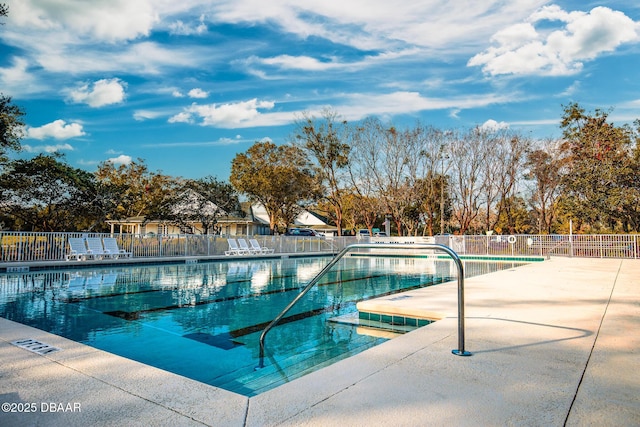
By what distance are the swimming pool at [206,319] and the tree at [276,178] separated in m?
20.1

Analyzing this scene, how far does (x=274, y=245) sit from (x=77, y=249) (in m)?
10.2

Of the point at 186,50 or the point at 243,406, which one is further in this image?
the point at 186,50

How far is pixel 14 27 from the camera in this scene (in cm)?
1906

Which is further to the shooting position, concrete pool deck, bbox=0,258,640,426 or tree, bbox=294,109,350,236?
tree, bbox=294,109,350,236

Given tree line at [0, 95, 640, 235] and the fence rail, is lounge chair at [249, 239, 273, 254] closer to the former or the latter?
the fence rail

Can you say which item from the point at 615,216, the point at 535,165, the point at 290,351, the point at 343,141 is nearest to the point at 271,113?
the point at 343,141

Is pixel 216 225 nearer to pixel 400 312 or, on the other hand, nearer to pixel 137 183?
pixel 137 183

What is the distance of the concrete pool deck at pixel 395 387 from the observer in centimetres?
205

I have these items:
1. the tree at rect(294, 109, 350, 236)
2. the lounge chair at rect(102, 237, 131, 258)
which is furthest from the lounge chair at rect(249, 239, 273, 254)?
the tree at rect(294, 109, 350, 236)

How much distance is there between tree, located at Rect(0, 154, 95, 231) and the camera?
770 inches

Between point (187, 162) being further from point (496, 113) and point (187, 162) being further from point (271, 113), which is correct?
point (496, 113)

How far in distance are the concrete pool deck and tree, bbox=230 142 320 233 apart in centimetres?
2684

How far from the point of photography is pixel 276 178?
100 feet

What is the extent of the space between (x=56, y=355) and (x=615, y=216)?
84.5 feet
